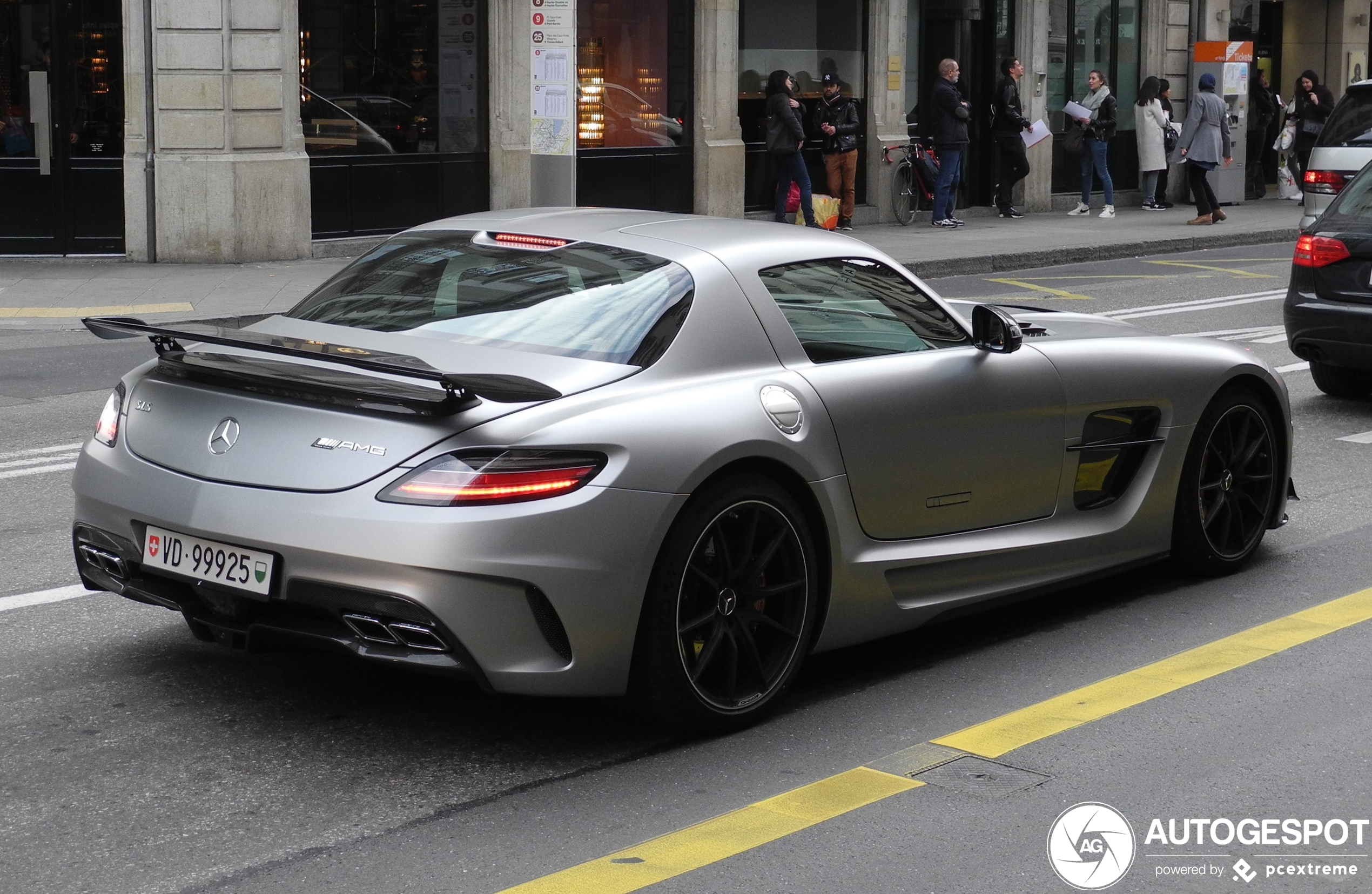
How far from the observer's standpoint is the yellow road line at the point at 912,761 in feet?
12.5

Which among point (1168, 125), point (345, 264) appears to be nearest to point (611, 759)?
point (345, 264)

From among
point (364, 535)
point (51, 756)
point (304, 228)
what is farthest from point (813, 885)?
point (304, 228)

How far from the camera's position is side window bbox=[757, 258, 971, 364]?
5.15 metres

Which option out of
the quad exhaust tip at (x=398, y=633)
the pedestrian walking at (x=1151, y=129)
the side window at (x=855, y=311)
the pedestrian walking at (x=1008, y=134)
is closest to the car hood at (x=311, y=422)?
the quad exhaust tip at (x=398, y=633)

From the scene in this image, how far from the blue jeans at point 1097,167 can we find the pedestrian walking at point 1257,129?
4904 millimetres

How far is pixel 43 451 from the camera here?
857cm

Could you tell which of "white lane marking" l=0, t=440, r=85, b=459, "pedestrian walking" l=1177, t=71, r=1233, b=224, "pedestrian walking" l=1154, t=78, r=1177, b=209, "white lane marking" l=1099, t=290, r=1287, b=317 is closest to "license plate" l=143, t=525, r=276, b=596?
"white lane marking" l=0, t=440, r=85, b=459

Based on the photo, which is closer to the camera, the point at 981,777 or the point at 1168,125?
the point at 981,777

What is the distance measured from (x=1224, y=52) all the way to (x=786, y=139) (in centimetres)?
935

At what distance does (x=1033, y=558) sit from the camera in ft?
18.4

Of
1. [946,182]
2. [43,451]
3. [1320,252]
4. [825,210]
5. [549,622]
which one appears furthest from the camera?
[946,182]

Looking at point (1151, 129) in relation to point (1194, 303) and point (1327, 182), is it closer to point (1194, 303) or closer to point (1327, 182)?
point (1327, 182)

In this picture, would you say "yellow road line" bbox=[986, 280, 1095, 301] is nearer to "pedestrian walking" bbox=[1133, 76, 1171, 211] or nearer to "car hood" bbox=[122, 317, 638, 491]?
"pedestrian walking" bbox=[1133, 76, 1171, 211]

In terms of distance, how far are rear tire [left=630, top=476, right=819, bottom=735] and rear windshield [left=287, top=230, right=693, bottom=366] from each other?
0.48 metres
